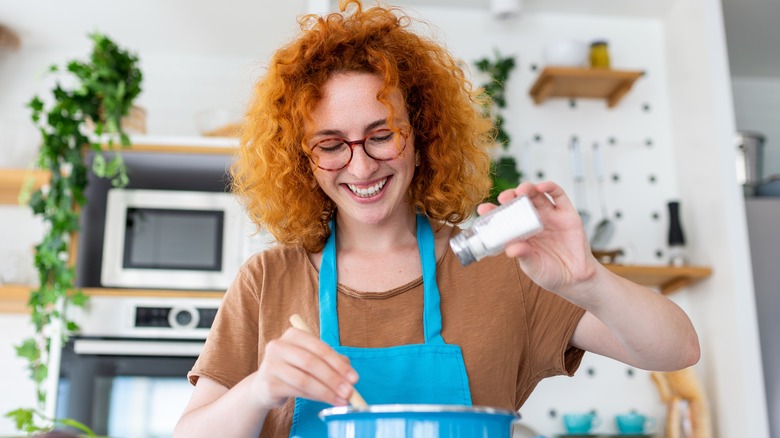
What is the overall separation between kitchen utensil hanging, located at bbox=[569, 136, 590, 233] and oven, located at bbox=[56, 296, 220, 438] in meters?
1.34

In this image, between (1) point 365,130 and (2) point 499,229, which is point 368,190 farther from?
(2) point 499,229

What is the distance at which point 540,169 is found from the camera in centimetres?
309

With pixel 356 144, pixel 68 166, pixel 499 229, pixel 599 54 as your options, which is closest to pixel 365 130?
pixel 356 144

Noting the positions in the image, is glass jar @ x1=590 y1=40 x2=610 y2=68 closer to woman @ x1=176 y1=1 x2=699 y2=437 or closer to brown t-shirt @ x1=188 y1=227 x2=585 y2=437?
woman @ x1=176 y1=1 x2=699 y2=437

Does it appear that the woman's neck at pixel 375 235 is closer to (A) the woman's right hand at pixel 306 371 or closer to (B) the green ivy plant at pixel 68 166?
(A) the woman's right hand at pixel 306 371

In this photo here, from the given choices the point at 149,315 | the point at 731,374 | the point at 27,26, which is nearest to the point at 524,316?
the point at 149,315

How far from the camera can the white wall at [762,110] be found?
12.2 ft

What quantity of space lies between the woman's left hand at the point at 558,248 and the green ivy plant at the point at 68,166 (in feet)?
5.49

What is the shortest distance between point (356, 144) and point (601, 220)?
→ 199 cm

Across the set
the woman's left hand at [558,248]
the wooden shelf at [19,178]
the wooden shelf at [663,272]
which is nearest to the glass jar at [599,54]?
the wooden shelf at [663,272]

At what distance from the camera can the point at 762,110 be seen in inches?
147

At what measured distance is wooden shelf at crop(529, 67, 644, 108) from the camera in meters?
2.95

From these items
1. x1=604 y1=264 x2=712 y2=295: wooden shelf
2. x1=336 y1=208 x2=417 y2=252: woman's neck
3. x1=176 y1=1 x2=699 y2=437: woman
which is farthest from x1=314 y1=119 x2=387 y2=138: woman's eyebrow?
x1=604 y1=264 x2=712 y2=295: wooden shelf

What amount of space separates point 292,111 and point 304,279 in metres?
0.25
